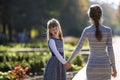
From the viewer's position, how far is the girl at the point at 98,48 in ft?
25.2

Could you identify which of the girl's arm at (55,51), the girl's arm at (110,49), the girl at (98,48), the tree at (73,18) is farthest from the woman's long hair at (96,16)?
the tree at (73,18)

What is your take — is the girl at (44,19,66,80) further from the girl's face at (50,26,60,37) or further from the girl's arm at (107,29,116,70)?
the girl's arm at (107,29,116,70)

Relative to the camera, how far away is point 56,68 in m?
8.96

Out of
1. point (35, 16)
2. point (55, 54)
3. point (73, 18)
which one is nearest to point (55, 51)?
point (55, 54)

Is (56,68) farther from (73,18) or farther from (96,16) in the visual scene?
(73,18)

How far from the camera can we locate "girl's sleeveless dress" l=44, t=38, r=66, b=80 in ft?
29.4

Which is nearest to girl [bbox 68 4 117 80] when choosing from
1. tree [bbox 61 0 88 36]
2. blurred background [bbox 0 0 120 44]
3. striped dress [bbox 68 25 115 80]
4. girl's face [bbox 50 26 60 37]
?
striped dress [bbox 68 25 115 80]

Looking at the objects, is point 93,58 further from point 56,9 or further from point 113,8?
point 113,8

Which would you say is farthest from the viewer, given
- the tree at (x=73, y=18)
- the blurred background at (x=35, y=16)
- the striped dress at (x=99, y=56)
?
the tree at (x=73, y=18)

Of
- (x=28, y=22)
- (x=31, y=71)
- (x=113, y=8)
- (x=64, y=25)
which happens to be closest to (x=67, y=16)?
(x=64, y=25)

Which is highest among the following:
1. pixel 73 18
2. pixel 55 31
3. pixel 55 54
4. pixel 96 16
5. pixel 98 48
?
pixel 73 18

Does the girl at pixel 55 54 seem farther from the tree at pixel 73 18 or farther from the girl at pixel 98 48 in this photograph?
the tree at pixel 73 18

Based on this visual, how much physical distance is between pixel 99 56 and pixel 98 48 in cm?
11

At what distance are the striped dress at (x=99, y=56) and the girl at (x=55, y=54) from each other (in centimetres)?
113
